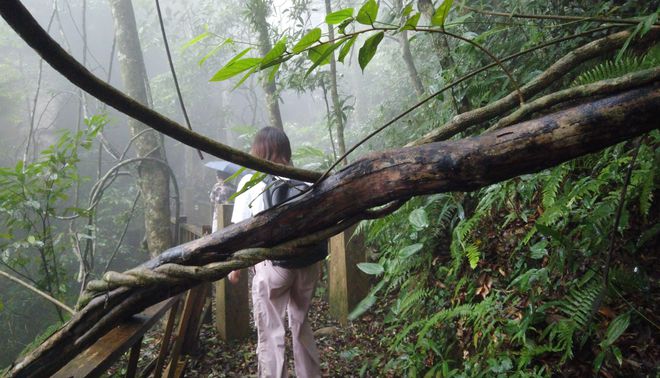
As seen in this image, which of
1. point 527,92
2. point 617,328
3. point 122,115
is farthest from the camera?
point 122,115

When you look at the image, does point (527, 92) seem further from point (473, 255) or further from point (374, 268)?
point (473, 255)

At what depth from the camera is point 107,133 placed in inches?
725

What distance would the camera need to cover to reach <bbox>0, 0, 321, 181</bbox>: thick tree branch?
21.8 inches

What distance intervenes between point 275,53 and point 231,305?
3393 mm

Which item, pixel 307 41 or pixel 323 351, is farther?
pixel 323 351

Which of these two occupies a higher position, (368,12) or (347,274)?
(368,12)

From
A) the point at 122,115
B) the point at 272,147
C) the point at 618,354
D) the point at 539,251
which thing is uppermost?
the point at 122,115

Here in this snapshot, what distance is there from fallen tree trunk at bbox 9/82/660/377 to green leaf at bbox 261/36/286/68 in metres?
0.38

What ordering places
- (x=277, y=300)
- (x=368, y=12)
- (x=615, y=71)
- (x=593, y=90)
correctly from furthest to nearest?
(x=277, y=300) < (x=615, y=71) < (x=593, y=90) < (x=368, y=12)

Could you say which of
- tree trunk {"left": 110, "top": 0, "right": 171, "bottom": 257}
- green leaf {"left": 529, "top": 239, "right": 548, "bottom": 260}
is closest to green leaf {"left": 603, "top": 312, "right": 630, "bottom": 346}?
green leaf {"left": 529, "top": 239, "right": 548, "bottom": 260}

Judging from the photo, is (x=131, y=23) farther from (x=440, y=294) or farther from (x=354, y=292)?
(x=440, y=294)

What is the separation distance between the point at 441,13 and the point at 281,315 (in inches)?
90.9

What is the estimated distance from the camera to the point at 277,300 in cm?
270

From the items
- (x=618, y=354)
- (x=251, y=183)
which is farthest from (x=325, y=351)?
(x=251, y=183)
